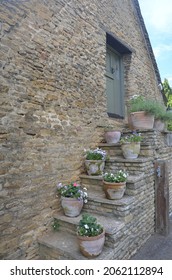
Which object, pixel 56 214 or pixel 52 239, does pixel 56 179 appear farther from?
pixel 52 239

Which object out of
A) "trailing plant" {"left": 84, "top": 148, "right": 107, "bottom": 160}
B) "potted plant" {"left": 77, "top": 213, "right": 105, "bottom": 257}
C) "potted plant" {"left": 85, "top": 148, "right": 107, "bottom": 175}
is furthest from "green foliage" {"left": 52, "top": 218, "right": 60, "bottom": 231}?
"trailing plant" {"left": 84, "top": 148, "right": 107, "bottom": 160}

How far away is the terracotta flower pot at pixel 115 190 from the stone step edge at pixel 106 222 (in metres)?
0.32

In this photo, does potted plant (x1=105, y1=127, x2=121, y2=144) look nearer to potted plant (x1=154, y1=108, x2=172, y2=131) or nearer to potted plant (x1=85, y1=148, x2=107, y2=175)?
potted plant (x1=85, y1=148, x2=107, y2=175)

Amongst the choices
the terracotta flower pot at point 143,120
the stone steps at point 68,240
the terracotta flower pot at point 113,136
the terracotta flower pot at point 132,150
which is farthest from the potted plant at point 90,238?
the terracotta flower pot at point 143,120

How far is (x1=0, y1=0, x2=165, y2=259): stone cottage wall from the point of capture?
264 cm

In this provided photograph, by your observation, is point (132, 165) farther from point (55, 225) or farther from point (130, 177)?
point (55, 225)

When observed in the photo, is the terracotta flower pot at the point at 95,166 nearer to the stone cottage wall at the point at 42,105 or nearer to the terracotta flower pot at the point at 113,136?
the stone cottage wall at the point at 42,105

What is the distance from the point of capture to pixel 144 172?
3600 millimetres

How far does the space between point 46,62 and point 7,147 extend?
1.46 metres

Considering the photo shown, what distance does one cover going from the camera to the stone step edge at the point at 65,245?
8.29ft

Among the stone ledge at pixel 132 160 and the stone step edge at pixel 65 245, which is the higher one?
the stone ledge at pixel 132 160

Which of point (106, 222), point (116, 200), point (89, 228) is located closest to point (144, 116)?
point (116, 200)

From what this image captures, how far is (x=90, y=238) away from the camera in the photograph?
7.93ft

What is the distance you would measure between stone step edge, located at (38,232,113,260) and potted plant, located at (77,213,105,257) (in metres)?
0.09
